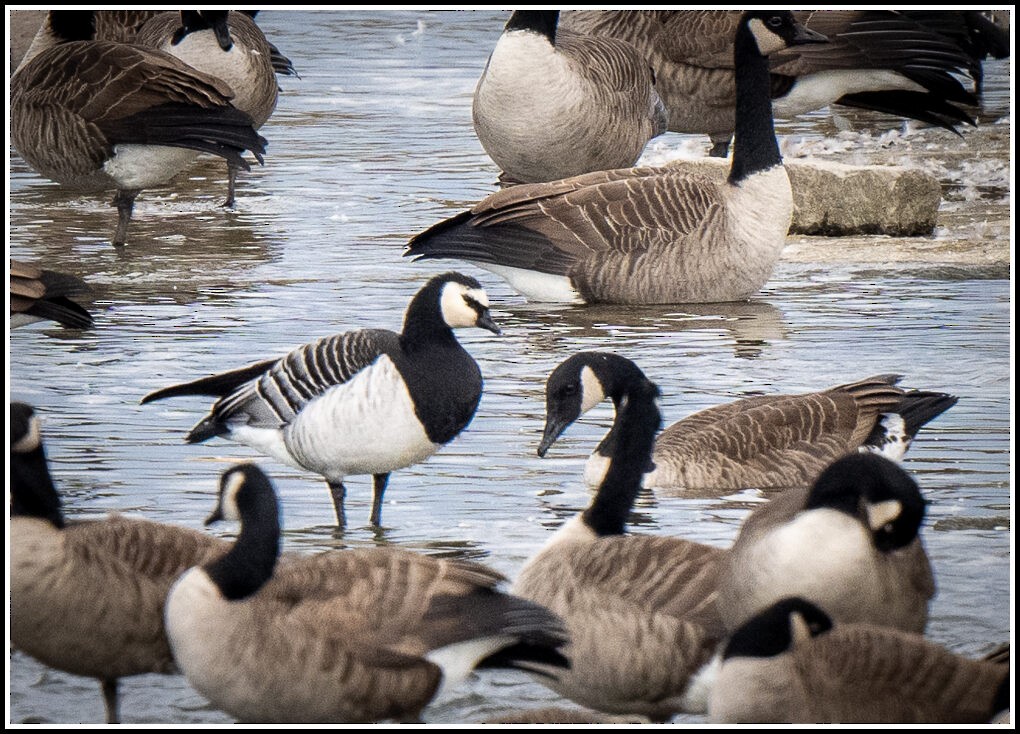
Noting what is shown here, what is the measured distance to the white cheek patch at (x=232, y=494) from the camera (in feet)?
15.8

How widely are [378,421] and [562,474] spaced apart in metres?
1.17

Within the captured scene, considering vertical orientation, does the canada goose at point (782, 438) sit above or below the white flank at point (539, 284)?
below

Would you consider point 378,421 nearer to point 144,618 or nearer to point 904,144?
point 144,618

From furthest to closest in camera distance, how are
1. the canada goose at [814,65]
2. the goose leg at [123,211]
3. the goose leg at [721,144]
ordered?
the goose leg at [721,144]
the canada goose at [814,65]
the goose leg at [123,211]

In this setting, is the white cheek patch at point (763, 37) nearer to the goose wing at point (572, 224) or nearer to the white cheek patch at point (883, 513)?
the goose wing at point (572, 224)

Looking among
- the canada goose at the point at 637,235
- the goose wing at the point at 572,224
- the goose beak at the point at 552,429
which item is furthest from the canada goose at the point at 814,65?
the goose beak at the point at 552,429

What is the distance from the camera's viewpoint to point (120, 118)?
1061 centimetres

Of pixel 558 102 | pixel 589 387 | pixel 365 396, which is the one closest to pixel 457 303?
pixel 365 396

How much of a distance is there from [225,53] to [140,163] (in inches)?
78.4

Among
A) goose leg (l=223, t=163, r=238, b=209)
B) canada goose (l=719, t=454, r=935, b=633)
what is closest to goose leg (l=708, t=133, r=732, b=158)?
goose leg (l=223, t=163, r=238, b=209)

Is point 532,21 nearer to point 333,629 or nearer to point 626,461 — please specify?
point 626,461

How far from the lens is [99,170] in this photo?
35.6 ft

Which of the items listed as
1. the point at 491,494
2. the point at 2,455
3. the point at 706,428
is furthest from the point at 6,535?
the point at 706,428

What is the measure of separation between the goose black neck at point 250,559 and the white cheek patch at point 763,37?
647cm
